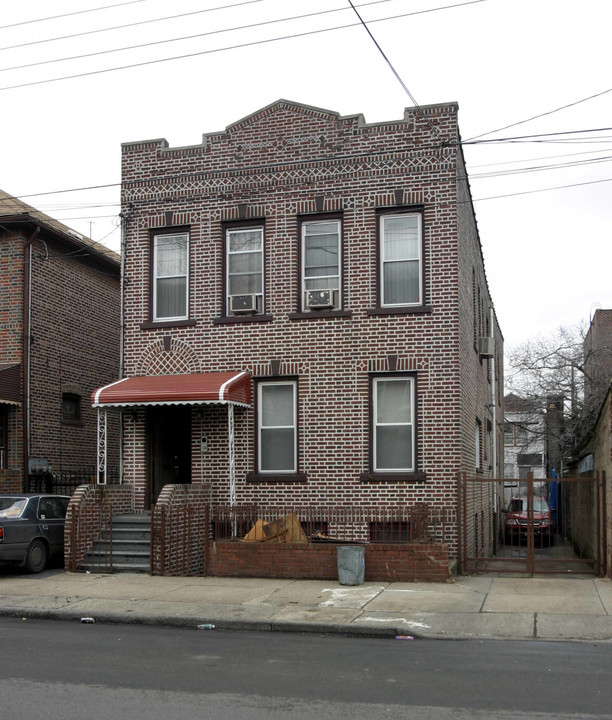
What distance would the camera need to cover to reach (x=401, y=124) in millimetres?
16500

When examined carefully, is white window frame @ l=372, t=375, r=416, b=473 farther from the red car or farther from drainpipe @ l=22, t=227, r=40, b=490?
drainpipe @ l=22, t=227, r=40, b=490

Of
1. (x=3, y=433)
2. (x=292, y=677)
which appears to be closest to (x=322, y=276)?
(x=3, y=433)

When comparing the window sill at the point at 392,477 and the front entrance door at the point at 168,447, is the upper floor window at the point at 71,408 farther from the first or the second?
the window sill at the point at 392,477

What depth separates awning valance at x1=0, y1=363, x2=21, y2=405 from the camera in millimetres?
19031

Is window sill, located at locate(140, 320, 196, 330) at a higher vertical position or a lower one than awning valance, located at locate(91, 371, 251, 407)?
higher

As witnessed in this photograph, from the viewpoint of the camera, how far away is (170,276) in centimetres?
1792

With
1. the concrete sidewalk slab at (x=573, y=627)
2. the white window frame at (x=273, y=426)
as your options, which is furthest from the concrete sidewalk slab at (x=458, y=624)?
the white window frame at (x=273, y=426)

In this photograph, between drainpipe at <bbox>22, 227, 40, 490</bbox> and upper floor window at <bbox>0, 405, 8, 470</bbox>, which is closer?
upper floor window at <bbox>0, 405, 8, 470</bbox>

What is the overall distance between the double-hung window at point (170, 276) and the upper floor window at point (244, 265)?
3.22ft

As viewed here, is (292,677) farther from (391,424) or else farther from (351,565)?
(391,424)

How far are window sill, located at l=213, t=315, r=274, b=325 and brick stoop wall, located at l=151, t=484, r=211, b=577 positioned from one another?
11.6ft

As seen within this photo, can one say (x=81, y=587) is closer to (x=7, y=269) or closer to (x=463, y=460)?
(x=463, y=460)

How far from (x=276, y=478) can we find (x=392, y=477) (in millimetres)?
2321

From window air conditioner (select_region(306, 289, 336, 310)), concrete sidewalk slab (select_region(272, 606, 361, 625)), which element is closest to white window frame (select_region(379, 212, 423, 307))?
window air conditioner (select_region(306, 289, 336, 310))
